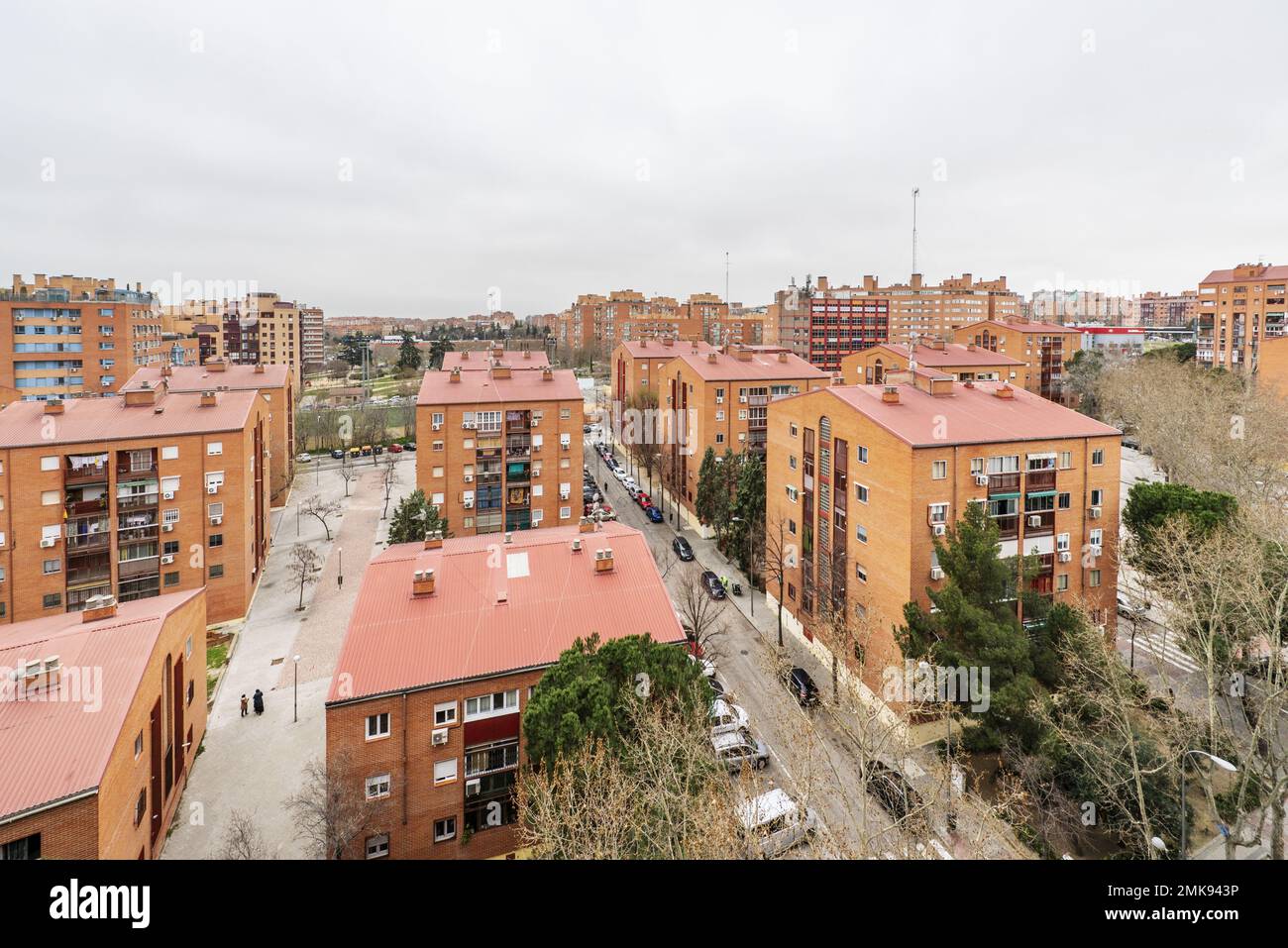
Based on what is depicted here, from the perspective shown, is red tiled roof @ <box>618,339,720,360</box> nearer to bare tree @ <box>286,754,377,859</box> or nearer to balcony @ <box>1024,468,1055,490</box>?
balcony @ <box>1024,468,1055,490</box>

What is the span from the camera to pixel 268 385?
1399 inches

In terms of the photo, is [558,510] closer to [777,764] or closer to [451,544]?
[451,544]

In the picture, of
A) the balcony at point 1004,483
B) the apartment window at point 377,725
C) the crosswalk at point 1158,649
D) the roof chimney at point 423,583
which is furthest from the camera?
the crosswalk at point 1158,649

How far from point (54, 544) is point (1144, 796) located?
30738 mm

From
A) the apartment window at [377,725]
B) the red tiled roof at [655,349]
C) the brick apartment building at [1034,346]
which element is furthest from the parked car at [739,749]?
the brick apartment building at [1034,346]

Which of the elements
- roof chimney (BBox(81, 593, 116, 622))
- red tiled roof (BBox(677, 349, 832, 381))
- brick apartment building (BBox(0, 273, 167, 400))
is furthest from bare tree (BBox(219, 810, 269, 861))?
brick apartment building (BBox(0, 273, 167, 400))

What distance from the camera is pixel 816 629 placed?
68.5 ft

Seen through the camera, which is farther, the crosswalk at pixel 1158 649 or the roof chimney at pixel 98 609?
the crosswalk at pixel 1158 649

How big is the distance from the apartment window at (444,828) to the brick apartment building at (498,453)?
16460mm

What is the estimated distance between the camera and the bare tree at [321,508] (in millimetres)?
32688

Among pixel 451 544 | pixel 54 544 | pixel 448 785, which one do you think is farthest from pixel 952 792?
pixel 54 544

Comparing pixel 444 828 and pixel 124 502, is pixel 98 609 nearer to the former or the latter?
pixel 444 828

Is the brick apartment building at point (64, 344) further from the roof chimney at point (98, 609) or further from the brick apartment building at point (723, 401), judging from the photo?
the brick apartment building at point (723, 401)

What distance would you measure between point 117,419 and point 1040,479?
101 ft
